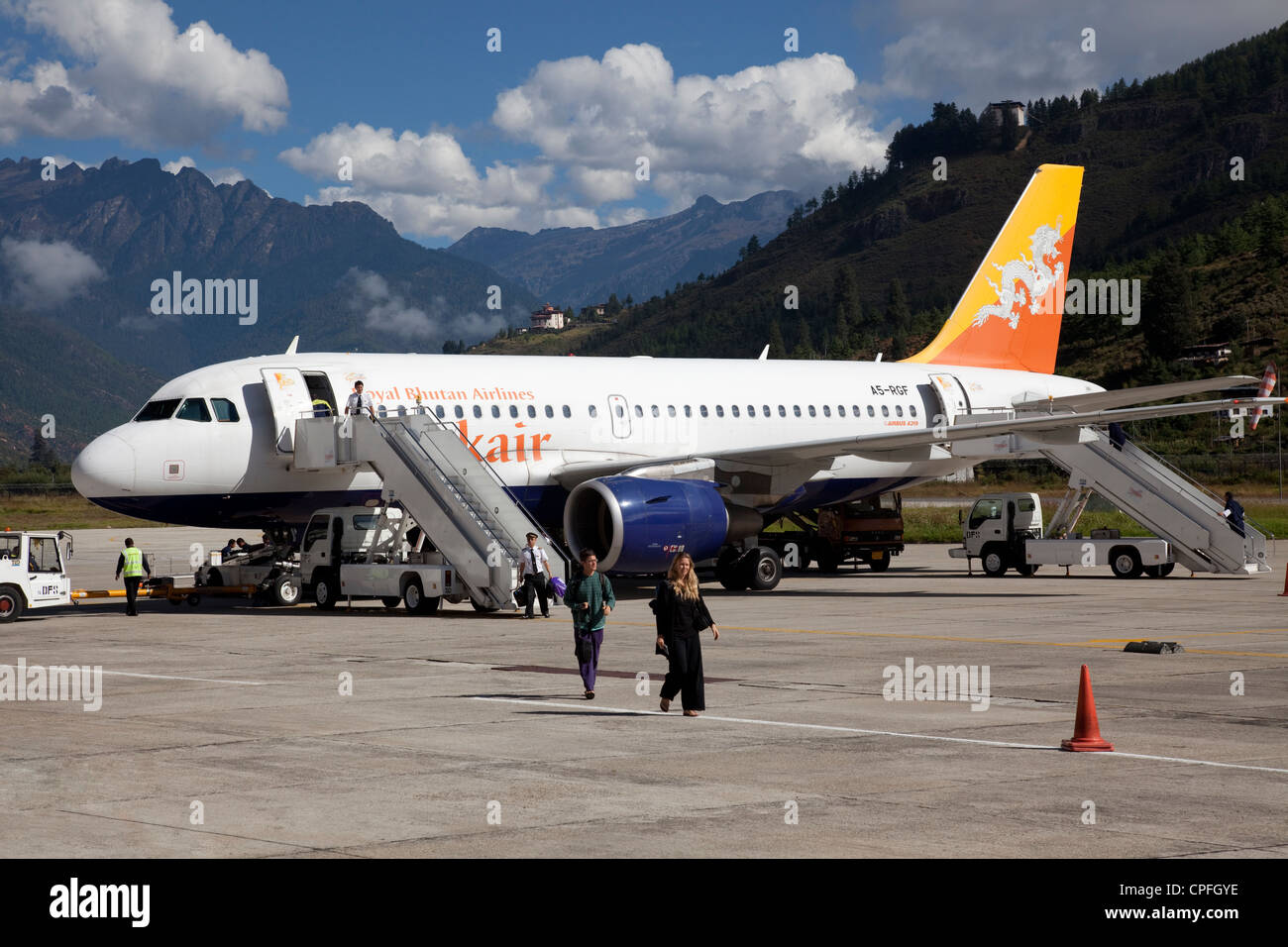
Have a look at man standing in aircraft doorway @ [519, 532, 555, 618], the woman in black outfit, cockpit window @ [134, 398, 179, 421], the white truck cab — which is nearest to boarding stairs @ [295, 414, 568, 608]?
man standing in aircraft doorway @ [519, 532, 555, 618]

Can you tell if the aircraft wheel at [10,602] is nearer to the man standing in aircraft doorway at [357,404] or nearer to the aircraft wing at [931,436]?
the man standing in aircraft doorway at [357,404]

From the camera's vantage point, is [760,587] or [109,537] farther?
[109,537]

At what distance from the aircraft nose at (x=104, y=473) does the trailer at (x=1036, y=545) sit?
21.3 metres

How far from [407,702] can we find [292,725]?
191cm

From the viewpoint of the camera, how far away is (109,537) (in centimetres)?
6606

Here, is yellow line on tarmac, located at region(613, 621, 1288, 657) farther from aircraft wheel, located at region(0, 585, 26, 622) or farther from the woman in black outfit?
aircraft wheel, located at region(0, 585, 26, 622)

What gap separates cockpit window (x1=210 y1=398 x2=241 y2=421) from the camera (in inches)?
1121

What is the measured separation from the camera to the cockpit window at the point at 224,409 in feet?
93.5

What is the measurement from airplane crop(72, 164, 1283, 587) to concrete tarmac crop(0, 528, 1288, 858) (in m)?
3.63

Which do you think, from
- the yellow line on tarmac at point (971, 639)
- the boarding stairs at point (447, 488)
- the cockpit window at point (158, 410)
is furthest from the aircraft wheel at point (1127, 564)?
the cockpit window at point (158, 410)
